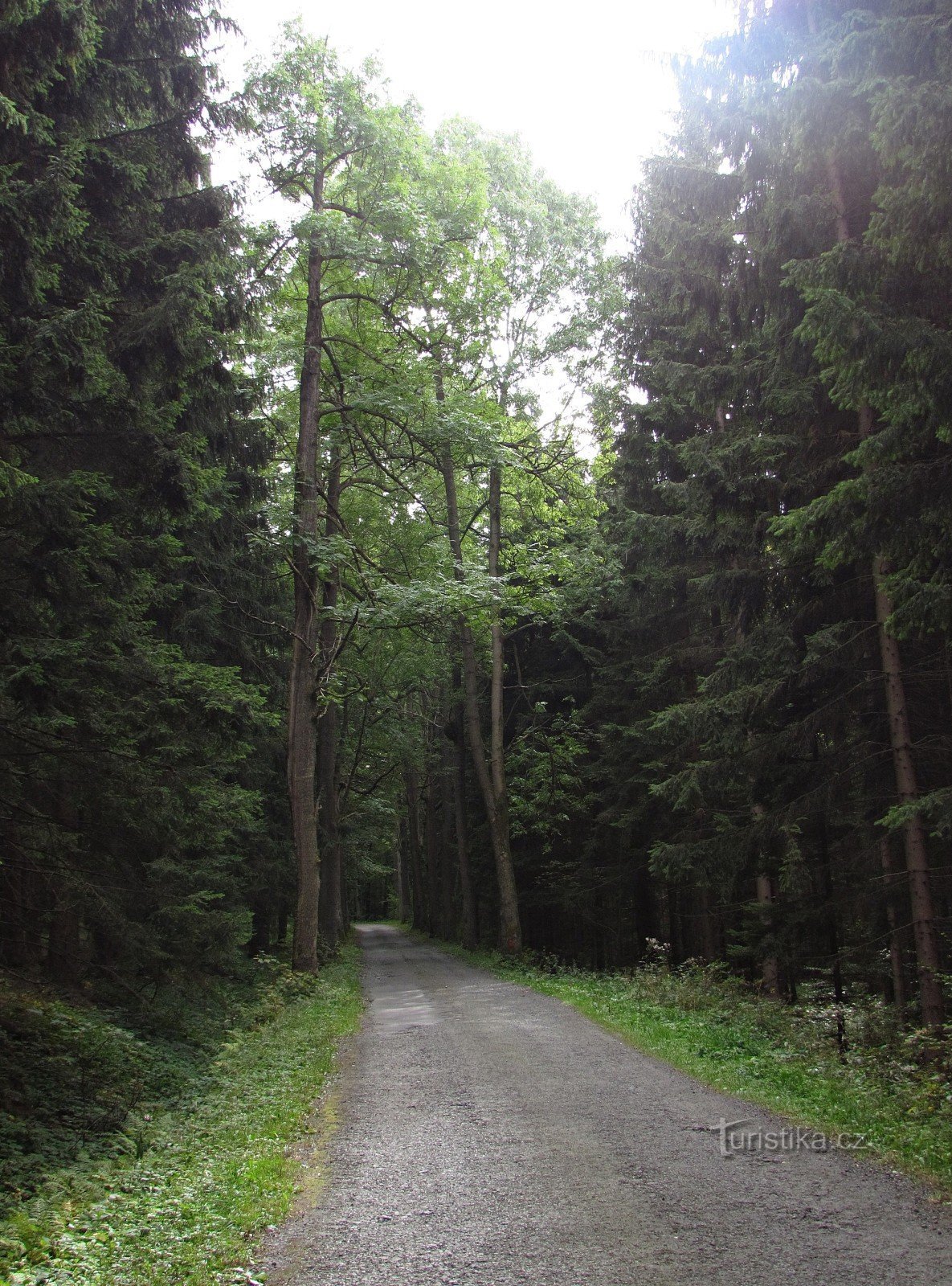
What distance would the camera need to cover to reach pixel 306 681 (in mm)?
15445

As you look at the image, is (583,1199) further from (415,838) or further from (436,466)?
(415,838)

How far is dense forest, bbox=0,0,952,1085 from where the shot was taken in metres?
6.93

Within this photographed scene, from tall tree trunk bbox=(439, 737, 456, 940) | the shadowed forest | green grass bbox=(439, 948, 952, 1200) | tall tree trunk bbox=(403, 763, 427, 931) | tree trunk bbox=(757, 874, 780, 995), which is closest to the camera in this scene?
green grass bbox=(439, 948, 952, 1200)

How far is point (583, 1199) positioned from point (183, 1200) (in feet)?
7.50

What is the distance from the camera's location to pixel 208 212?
32.8 ft

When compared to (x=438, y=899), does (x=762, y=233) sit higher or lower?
higher

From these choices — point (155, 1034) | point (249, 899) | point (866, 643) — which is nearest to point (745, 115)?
point (866, 643)

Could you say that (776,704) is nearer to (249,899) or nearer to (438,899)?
(249,899)

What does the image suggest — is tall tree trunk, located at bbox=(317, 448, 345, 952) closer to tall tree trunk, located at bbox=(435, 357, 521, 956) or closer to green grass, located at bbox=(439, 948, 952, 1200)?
tall tree trunk, located at bbox=(435, 357, 521, 956)

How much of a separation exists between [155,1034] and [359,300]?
13.5m

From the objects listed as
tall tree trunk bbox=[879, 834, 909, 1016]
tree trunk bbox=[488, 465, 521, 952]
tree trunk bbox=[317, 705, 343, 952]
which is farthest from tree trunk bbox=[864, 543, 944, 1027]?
tree trunk bbox=[317, 705, 343, 952]

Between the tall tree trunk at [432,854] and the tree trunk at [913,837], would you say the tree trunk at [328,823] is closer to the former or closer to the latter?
the tall tree trunk at [432,854]

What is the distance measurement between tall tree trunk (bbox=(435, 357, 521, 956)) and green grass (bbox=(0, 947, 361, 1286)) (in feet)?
43.1

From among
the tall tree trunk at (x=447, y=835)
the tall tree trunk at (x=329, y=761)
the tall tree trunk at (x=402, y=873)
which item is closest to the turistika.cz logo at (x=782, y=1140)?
the tall tree trunk at (x=329, y=761)
